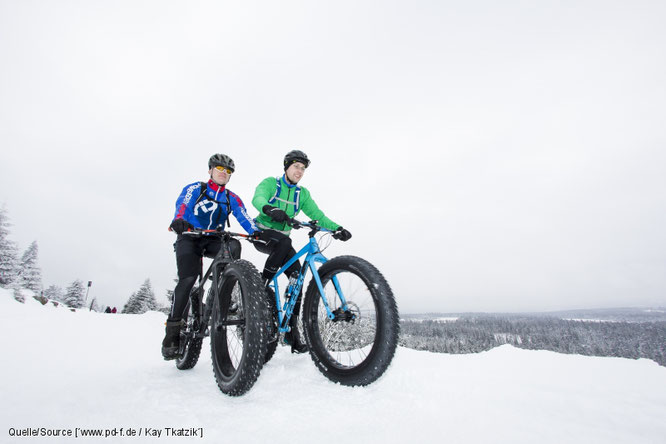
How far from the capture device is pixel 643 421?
1923 mm

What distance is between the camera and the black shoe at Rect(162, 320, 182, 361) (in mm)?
3641

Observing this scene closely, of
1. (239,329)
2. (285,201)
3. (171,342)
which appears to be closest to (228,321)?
(239,329)

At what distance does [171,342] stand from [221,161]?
2.76 metres

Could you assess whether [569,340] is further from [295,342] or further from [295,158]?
[295,158]

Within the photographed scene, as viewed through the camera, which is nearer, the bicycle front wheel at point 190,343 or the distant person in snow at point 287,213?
the bicycle front wheel at point 190,343

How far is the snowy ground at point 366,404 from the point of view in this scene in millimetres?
1740

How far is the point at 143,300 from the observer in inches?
1586

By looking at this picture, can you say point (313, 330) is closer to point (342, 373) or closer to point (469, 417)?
point (342, 373)

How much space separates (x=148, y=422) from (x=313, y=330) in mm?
1809

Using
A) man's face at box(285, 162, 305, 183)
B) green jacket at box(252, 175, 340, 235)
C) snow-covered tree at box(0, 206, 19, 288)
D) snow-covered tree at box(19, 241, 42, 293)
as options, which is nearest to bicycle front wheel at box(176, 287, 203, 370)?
green jacket at box(252, 175, 340, 235)

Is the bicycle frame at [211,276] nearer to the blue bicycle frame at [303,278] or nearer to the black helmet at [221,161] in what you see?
the blue bicycle frame at [303,278]

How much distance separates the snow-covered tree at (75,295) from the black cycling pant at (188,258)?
5486cm

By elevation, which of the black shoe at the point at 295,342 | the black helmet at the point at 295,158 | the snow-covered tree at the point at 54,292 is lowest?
the black shoe at the point at 295,342

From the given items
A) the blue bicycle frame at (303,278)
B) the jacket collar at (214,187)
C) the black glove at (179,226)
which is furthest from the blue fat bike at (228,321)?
the jacket collar at (214,187)
